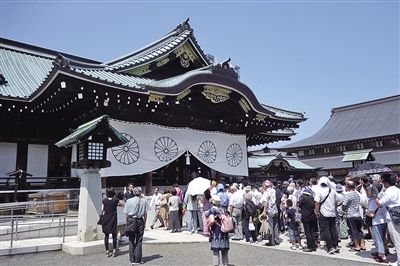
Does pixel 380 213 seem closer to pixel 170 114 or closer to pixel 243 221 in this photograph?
pixel 243 221

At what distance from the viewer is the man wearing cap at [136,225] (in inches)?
277

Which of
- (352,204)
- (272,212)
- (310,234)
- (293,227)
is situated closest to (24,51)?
(272,212)

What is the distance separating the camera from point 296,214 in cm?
873

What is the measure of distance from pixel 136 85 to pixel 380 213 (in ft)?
28.3

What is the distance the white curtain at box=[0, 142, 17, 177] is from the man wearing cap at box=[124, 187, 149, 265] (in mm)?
7642

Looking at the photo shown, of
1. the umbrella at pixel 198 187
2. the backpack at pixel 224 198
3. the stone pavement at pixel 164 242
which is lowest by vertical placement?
the stone pavement at pixel 164 242

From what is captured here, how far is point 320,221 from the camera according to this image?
7.84 meters

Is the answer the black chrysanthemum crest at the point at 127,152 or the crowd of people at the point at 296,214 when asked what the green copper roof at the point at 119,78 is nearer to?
the black chrysanthemum crest at the point at 127,152

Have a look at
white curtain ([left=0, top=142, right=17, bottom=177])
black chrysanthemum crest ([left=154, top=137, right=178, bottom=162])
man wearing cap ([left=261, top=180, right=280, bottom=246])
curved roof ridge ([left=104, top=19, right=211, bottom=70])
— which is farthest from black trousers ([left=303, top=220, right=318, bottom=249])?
white curtain ([left=0, top=142, right=17, bottom=177])

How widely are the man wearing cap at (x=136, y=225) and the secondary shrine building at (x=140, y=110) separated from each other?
15.5 feet

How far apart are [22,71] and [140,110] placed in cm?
614

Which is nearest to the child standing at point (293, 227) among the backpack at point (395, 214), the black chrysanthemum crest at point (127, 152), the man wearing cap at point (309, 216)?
the man wearing cap at point (309, 216)

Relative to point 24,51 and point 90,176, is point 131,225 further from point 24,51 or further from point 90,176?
point 24,51

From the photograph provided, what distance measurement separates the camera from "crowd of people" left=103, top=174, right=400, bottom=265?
6348mm
